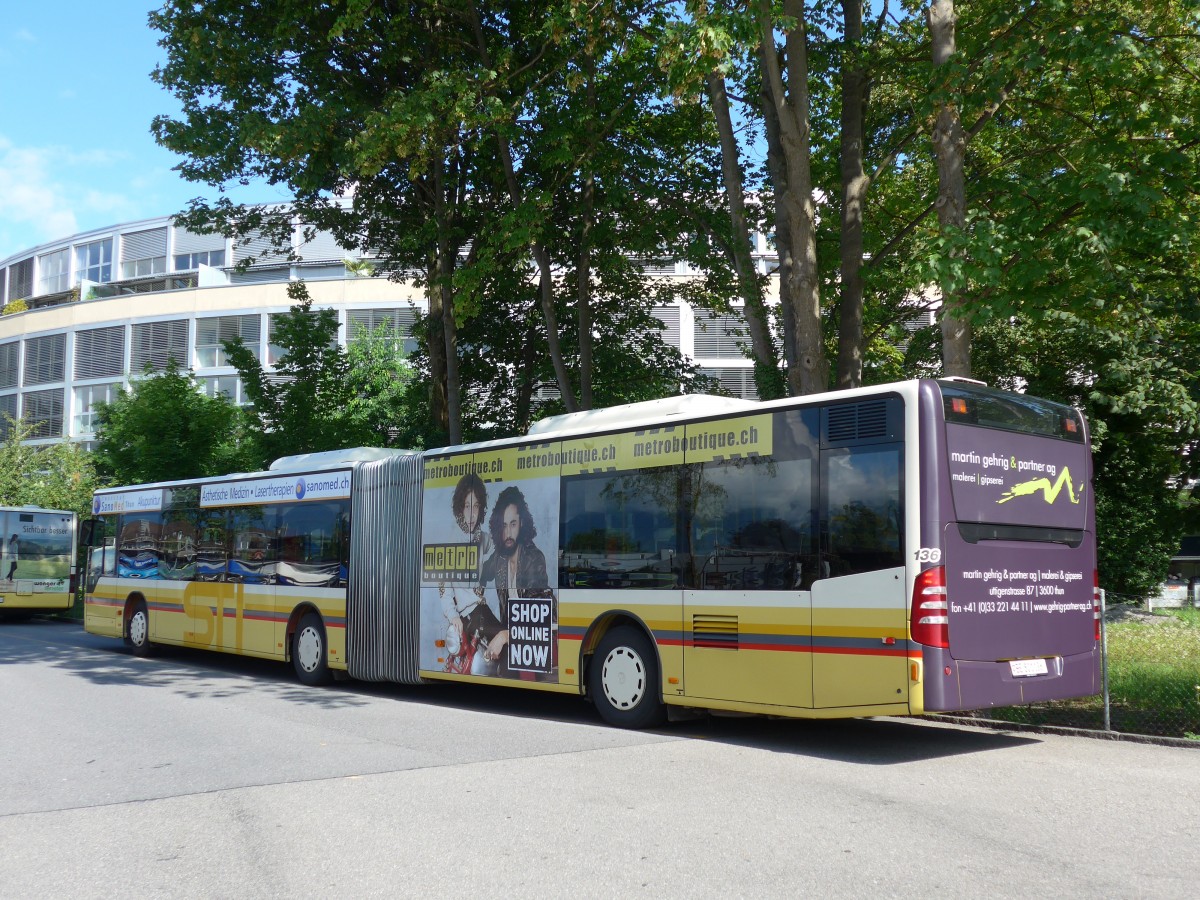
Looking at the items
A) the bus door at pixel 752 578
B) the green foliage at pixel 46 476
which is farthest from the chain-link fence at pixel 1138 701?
the green foliage at pixel 46 476

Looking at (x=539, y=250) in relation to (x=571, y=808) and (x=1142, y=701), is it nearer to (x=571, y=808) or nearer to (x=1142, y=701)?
(x=1142, y=701)

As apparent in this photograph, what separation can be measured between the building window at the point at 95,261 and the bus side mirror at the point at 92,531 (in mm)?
44718

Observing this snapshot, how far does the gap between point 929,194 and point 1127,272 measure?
22.7ft

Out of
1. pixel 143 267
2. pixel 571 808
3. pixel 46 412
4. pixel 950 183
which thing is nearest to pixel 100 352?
pixel 46 412

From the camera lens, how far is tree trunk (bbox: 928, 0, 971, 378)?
1247 cm

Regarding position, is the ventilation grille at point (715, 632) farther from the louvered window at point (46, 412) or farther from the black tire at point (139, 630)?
the louvered window at point (46, 412)

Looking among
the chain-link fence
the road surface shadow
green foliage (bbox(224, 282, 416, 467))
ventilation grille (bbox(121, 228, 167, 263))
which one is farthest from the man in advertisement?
ventilation grille (bbox(121, 228, 167, 263))

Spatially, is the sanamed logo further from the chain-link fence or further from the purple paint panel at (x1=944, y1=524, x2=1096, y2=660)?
the chain-link fence

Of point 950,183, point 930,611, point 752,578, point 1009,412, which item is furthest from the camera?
point 950,183

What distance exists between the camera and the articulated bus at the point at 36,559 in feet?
94.6

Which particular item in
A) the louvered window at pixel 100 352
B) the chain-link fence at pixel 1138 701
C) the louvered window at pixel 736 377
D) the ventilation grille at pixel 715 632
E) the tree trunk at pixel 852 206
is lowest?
the chain-link fence at pixel 1138 701

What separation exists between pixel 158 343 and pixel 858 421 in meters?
51.9

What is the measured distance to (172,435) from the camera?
29.1m

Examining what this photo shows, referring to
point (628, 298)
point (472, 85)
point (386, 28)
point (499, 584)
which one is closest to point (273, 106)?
point (386, 28)
